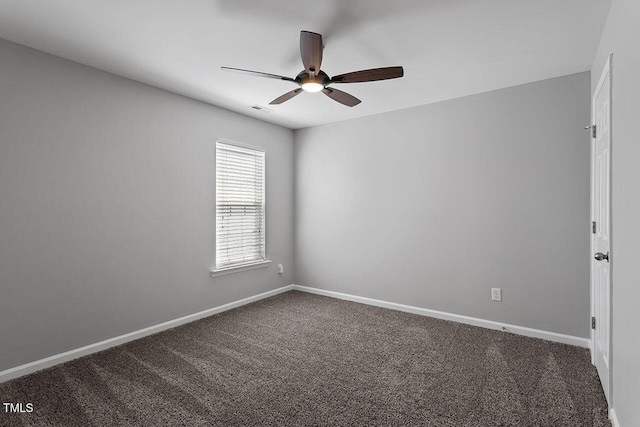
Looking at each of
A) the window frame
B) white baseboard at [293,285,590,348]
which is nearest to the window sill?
the window frame

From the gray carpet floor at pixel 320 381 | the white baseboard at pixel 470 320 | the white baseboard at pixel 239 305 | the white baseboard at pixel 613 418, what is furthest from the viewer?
the white baseboard at pixel 470 320

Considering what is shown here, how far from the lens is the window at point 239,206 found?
4016 millimetres

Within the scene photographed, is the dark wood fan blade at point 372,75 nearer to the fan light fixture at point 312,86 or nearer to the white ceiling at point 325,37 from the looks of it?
the fan light fixture at point 312,86

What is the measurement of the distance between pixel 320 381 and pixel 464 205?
7.80 ft

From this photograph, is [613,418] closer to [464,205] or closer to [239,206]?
[464,205]

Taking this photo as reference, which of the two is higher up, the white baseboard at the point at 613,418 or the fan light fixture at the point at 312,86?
the fan light fixture at the point at 312,86

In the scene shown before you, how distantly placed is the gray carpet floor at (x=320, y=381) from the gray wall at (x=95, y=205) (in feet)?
1.21

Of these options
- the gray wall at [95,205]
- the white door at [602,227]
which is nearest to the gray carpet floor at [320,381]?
the white door at [602,227]

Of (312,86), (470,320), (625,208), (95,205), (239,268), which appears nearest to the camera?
(625,208)

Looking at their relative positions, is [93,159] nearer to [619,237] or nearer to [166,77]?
[166,77]

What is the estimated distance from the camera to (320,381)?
2369 millimetres

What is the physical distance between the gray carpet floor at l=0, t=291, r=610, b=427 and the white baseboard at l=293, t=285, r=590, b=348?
11cm

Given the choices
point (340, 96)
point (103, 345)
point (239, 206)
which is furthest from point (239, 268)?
point (340, 96)

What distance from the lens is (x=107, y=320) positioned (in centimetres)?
293
